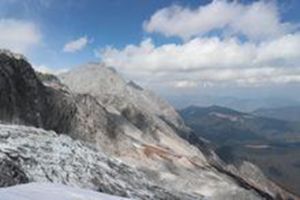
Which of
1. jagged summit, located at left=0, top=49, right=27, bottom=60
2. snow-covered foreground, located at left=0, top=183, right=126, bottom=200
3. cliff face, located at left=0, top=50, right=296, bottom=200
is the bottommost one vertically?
snow-covered foreground, located at left=0, top=183, right=126, bottom=200

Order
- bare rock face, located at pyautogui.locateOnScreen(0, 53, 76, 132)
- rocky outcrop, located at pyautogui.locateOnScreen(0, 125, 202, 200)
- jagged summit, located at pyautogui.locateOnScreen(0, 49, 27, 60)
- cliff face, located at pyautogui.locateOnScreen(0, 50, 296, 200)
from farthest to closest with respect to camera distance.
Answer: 1. jagged summit, located at pyautogui.locateOnScreen(0, 49, 27, 60)
2. bare rock face, located at pyautogui.locateOnScreen(0, 53, 76, 132)
3. cliff face, located at pyautogui.locateOnScreen(0, 50, 296, 200)
4. rocky outcrop, located at pyautogui.locateOnScreen(0, 125, 202, 200)

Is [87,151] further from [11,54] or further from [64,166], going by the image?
[11,54]

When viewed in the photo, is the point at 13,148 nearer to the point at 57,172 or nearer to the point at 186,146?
the point at 57,172

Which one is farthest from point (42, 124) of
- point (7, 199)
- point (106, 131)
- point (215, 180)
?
point (7, 199)

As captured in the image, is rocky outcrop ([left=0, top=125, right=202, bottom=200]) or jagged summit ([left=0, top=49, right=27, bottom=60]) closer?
rocky outcrop ([left=0, top=125, right=202, bottom=200])

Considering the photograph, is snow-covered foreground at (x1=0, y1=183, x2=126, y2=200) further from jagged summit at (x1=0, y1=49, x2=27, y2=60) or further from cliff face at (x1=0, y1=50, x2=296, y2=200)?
jagged summit at (x1=0, y1=49, x2=27, y2=60)

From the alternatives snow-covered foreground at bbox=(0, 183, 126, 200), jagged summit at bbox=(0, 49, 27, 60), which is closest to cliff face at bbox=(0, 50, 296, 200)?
jagged summit at bbox=(0, 49, 27, 60)
